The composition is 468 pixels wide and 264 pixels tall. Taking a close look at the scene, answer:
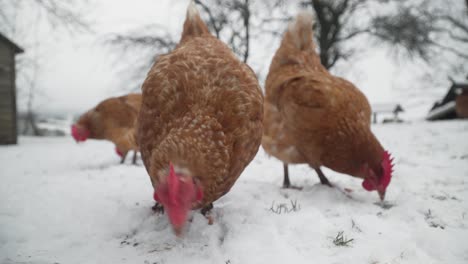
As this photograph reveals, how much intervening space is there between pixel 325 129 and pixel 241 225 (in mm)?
1205

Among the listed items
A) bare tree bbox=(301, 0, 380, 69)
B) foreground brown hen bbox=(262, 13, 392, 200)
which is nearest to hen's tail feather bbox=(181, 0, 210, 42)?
foreground brown hen bbox=(262, 13, 392, 200)

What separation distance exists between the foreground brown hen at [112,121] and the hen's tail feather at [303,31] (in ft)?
9.78

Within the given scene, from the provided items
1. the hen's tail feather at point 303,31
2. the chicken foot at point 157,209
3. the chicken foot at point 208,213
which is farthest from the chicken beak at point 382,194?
the hen's tail feather at point 303,31

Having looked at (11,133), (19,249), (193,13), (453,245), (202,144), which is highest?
(193,13)

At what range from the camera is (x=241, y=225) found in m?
1.82

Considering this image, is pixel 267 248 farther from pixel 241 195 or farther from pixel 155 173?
pixel 241 195

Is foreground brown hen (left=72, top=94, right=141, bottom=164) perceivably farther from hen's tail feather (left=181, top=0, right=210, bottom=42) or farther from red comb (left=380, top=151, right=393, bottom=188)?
red comb (left=380, top=151, right=393, bottom=188)

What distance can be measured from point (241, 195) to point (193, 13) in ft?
5.85

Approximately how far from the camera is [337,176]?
11.0ft

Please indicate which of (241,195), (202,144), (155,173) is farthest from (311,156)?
(155,173)

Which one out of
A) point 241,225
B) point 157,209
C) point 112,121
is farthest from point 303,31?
point 112,121

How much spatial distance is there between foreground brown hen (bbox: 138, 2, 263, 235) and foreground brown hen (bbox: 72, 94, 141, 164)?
10.9ft

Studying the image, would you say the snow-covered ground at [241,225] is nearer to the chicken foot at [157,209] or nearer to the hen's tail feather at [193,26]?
the chicken foot at [157,209]

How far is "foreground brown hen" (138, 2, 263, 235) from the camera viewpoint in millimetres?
1396
